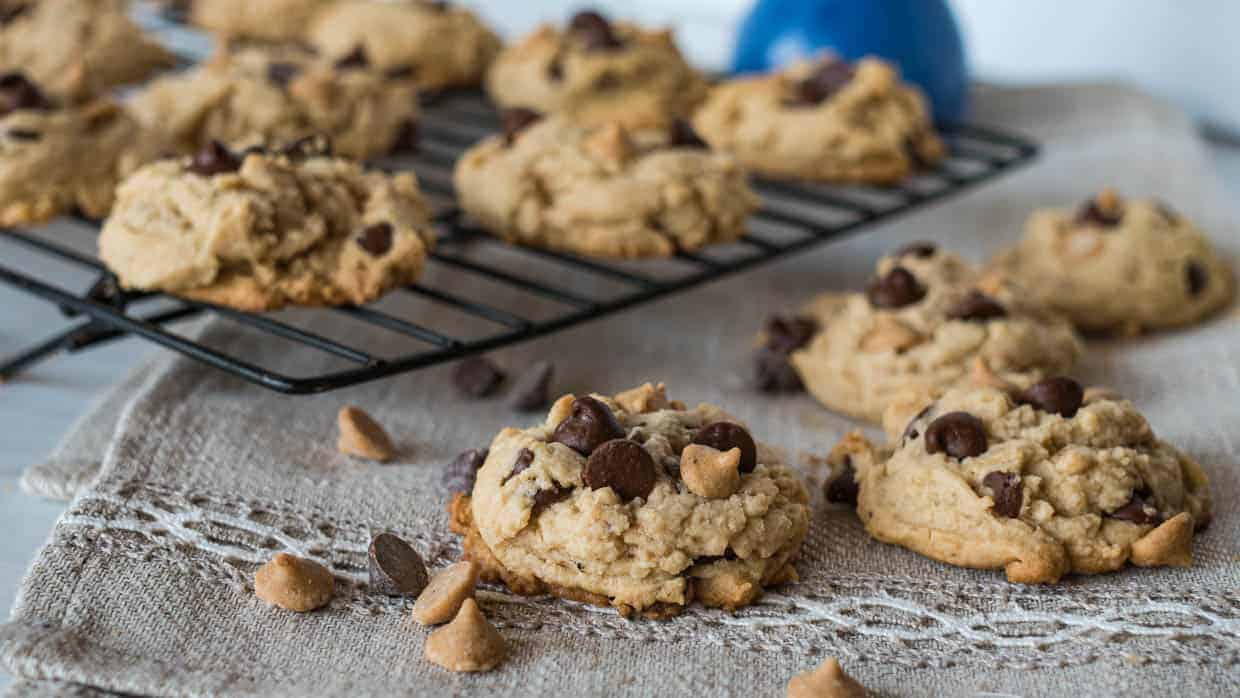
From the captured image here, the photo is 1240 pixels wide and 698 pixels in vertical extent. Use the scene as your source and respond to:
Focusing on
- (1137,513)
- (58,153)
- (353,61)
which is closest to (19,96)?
(58,153)

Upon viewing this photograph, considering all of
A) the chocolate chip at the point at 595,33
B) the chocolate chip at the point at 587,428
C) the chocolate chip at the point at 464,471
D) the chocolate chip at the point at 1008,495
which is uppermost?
the chocolate chip at the point at 595,33

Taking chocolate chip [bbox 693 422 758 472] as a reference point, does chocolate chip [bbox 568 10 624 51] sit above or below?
above

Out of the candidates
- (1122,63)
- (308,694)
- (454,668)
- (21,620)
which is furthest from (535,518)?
(1122,63)

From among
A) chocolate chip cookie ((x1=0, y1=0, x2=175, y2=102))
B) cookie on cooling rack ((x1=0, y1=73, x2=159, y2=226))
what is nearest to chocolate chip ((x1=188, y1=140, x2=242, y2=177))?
cookie on cooling rack ((x1=0, y1=73, x2=159, y2=226))

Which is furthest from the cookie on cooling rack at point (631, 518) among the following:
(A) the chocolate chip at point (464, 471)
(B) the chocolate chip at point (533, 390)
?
(B) the chocolate chip at point (533, 390)

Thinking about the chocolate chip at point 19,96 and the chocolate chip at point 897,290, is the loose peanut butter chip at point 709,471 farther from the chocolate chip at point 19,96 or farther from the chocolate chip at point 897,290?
the chocolate chip at point 19,96

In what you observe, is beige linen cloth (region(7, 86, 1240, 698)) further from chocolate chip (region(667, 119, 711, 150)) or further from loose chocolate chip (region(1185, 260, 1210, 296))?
chocolate chip (region(667, 119, 711, 150))
